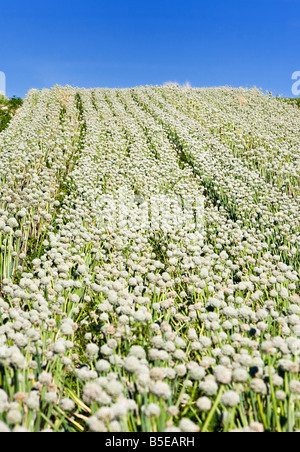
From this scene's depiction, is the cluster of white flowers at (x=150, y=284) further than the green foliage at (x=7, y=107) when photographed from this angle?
No

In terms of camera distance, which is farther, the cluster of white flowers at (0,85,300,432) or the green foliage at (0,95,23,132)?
the green foliage at (0,95,23,132)

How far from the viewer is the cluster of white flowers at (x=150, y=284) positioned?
1.77 m

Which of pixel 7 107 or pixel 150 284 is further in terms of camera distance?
pixel 7 107

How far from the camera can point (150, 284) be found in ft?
11.5

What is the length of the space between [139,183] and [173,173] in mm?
1477

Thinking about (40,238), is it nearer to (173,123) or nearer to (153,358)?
(153,358)

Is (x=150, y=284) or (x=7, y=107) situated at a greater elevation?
(x=7, y=107)

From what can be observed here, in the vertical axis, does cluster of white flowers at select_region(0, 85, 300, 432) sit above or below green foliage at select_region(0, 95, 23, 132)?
below

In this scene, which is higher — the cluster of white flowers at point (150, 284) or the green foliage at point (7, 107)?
the green foliage at point (7, 107)

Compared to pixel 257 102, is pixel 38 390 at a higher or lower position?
lower

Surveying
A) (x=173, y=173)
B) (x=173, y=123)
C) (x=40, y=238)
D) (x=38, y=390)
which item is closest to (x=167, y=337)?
(x=38, y=390)

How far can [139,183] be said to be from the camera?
8430 mm

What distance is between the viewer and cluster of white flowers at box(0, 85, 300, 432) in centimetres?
177

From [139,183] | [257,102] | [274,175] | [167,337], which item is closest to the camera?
[167,337]
